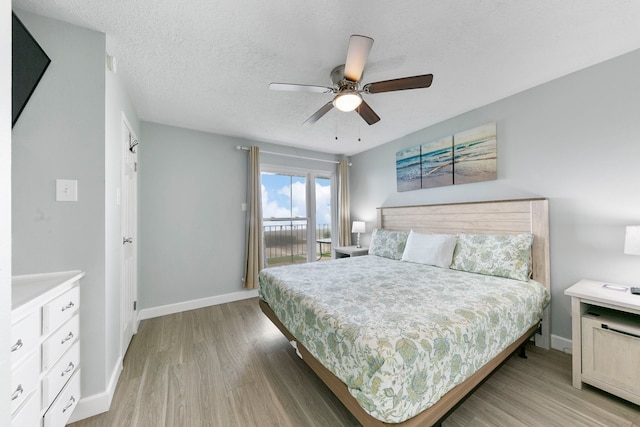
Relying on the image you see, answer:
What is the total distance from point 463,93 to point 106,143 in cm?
317

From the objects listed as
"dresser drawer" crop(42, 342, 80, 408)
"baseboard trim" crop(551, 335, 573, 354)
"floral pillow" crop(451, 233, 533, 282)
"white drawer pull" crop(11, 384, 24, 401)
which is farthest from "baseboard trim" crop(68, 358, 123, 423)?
"baseboard trim" crop(551, 335, 573, 354)

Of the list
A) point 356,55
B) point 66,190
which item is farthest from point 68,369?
point 356,55

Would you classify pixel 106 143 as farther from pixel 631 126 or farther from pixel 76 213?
pixel 631 126

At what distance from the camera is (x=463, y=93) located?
99.3 inches

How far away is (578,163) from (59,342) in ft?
13.2

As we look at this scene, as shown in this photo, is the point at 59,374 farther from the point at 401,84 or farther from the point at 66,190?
the point at 401,84

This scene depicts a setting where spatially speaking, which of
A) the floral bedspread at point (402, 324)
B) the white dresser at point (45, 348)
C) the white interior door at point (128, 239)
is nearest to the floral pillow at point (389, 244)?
the floral bedspread at point (402, 324)

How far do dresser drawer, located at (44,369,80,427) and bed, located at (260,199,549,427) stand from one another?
53.3 inches

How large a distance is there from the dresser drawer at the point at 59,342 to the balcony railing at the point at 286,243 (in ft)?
8.97

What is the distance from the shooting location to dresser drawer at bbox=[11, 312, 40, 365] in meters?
1.02

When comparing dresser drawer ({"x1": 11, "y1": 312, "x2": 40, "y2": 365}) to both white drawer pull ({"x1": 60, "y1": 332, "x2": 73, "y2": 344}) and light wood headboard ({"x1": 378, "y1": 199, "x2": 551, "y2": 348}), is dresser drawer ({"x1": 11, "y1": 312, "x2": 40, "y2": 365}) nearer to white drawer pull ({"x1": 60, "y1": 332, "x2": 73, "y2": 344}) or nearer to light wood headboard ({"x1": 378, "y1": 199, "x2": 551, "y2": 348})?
white drawer pull ({"x1": 60, "y1": 332, "x2": 73, "y2": 344})

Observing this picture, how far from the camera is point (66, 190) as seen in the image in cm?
155

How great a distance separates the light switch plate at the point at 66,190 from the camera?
1532 millimetres

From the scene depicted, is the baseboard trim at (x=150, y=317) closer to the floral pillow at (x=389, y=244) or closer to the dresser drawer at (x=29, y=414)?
the dresser drawer at (x=29, y=414)
